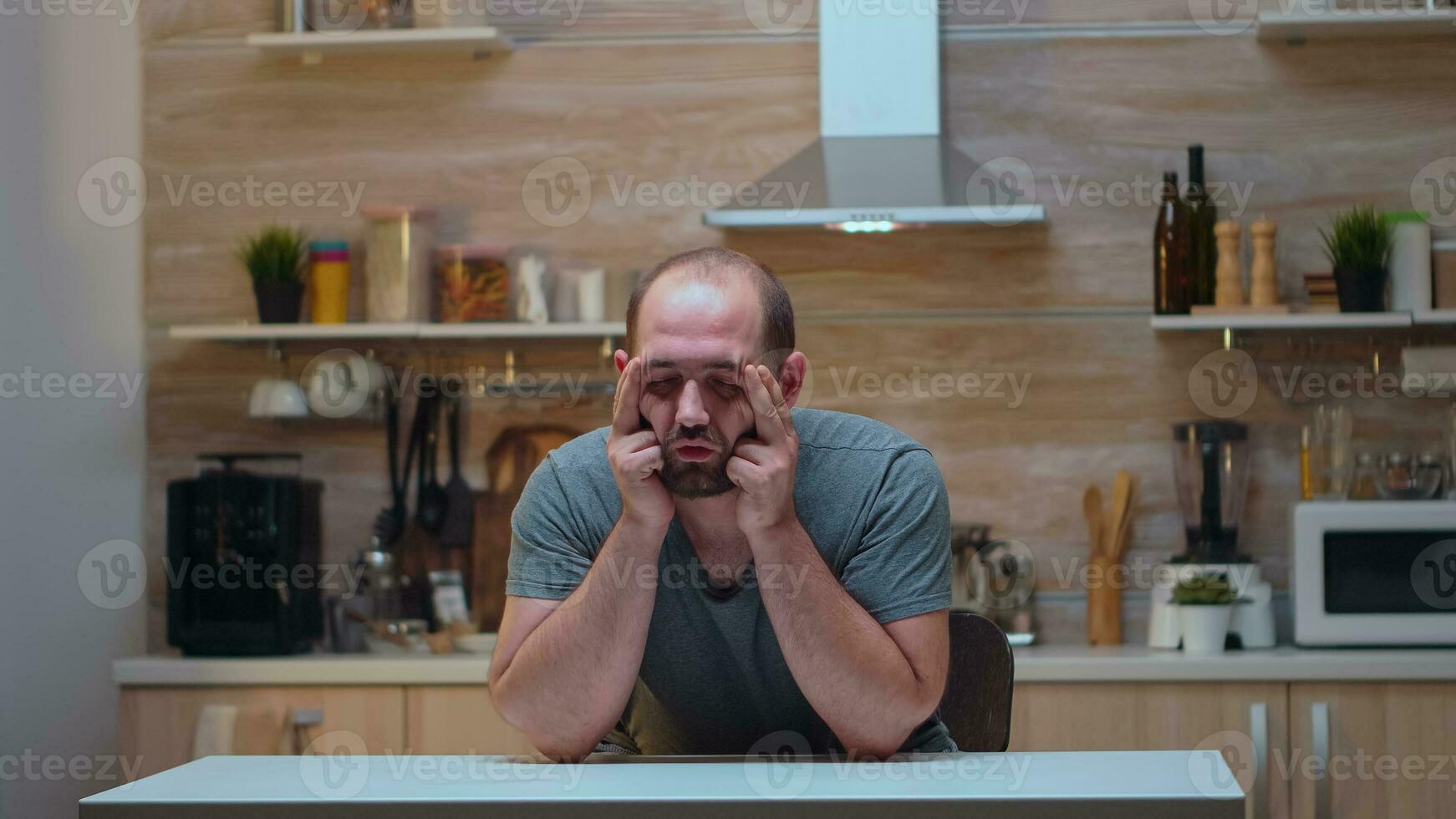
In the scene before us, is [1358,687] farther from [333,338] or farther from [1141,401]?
[333,338]

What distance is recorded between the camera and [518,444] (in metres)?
3.21

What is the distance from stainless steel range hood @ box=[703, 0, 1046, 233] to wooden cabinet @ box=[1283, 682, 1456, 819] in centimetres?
108

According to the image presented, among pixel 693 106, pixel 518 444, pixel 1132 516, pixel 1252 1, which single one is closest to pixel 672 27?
pixel 693 106

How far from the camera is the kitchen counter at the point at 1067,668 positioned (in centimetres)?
270

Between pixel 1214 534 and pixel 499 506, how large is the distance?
151 centimetres

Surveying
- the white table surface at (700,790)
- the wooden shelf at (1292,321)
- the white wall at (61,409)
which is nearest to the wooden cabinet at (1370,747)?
the wooden shelf at (1292,321)

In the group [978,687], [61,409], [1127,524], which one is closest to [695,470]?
[978,687]

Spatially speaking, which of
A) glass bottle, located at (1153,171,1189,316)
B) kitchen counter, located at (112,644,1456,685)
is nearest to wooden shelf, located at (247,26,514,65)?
kitchen counter, located at (112,644,1456,685)

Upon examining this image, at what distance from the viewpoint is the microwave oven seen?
9.15 ft

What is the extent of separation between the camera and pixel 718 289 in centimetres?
150

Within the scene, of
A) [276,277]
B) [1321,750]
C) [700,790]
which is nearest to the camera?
[700,790]

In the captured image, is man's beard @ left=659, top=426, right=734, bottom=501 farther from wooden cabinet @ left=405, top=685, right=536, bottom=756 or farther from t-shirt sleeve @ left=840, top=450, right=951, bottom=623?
wooden cabinet @ left=405, top=685, right=536, bottom=756

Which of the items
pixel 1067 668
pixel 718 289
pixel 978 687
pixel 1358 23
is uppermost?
pixel 1358 23

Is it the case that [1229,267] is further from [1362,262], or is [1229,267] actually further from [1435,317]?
[1435,317]
